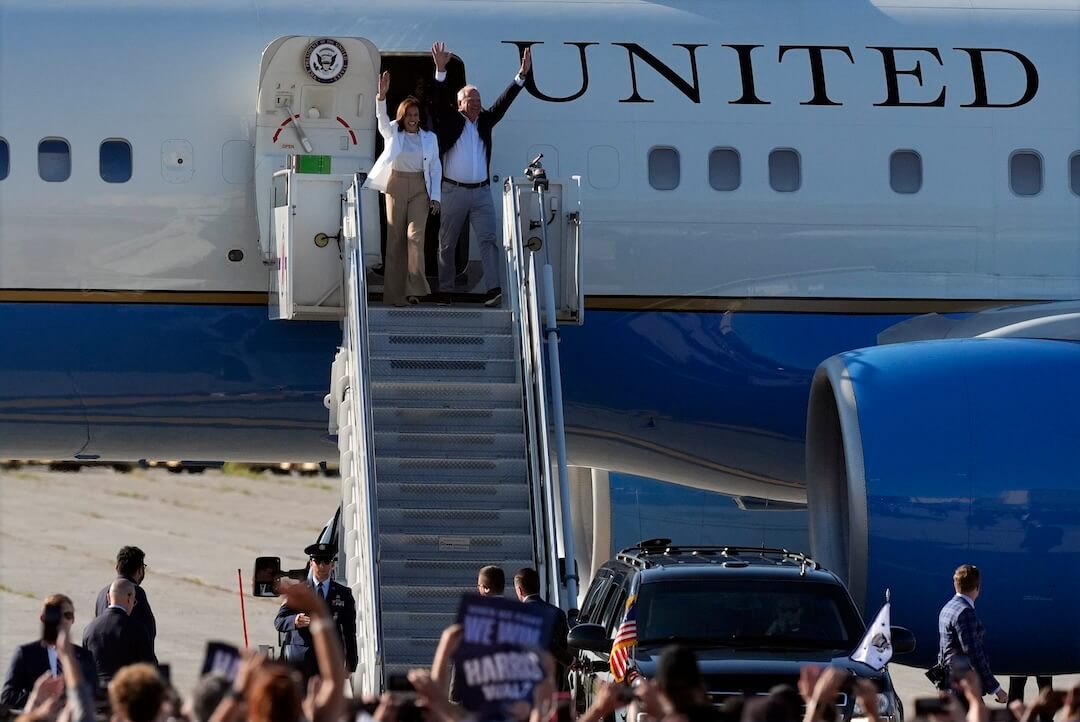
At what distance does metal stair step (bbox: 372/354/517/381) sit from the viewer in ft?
41.7

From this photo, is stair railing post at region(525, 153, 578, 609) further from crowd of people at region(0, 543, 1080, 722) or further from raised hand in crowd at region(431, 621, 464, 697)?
raised hand in crowd at region(431, 621, 464, 697)

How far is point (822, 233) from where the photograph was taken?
46.1 feet

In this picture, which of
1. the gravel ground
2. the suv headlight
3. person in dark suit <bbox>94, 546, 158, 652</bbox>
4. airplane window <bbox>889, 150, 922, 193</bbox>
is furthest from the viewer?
the gravel ground

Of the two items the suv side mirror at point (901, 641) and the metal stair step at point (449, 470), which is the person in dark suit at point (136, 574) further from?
the suv side mirror at point (901, 641)

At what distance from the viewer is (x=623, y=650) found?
1047 cm

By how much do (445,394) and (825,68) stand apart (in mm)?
3630

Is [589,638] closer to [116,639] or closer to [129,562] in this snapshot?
[116,639]

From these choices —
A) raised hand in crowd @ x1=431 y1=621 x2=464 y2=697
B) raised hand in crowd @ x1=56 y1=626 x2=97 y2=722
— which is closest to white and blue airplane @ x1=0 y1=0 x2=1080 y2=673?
raised hand in crowd @ x1=431 y1=621 x2=464 y2=697

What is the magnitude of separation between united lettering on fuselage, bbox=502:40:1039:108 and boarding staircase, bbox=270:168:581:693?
1.27 meters

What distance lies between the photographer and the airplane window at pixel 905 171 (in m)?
14.2

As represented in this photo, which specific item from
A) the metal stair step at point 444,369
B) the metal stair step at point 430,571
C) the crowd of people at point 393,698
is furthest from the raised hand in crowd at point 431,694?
the metal stair step at point 444,369

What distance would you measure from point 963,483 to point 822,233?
239cm

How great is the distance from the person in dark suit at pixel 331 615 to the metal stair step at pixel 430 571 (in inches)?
11.9

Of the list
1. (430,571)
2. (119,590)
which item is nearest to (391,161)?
(430,571)
